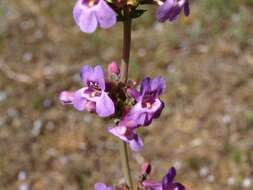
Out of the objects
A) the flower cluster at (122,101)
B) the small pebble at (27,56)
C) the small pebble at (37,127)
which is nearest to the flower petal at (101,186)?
the flower cluster at (122,101)

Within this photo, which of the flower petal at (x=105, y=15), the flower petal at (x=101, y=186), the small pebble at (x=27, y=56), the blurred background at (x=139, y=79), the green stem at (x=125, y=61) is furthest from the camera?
the small pebble at (x=27, y=56)

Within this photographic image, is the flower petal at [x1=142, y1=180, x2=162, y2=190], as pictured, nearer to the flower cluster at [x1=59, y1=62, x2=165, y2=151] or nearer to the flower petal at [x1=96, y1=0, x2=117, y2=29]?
the flower cluster at [x1=59, y1=62, x2=165, y2=151]

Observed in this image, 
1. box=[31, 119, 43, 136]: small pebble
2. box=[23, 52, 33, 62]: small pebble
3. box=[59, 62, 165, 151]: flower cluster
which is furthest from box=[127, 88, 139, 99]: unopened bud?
box=[23, 52, 33, 62]: small pebble

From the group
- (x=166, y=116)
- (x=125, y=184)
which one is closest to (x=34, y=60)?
(x=166, y=116)

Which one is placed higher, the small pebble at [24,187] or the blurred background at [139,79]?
the blurred background at [139,79]

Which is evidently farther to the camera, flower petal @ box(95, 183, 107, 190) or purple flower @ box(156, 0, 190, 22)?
flower petal @ box(95, 183, 107, 190)

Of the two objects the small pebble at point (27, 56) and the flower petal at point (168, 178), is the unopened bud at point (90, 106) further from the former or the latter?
the small pebble at point (27, 56)

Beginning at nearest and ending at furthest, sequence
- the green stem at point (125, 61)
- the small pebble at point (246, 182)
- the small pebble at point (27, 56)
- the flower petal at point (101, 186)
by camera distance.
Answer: the green stem at point (125, 61)
the flower petal at point (101, 186)
the small pebble at point (246, 182)
the small pebble at point (27, 56)
